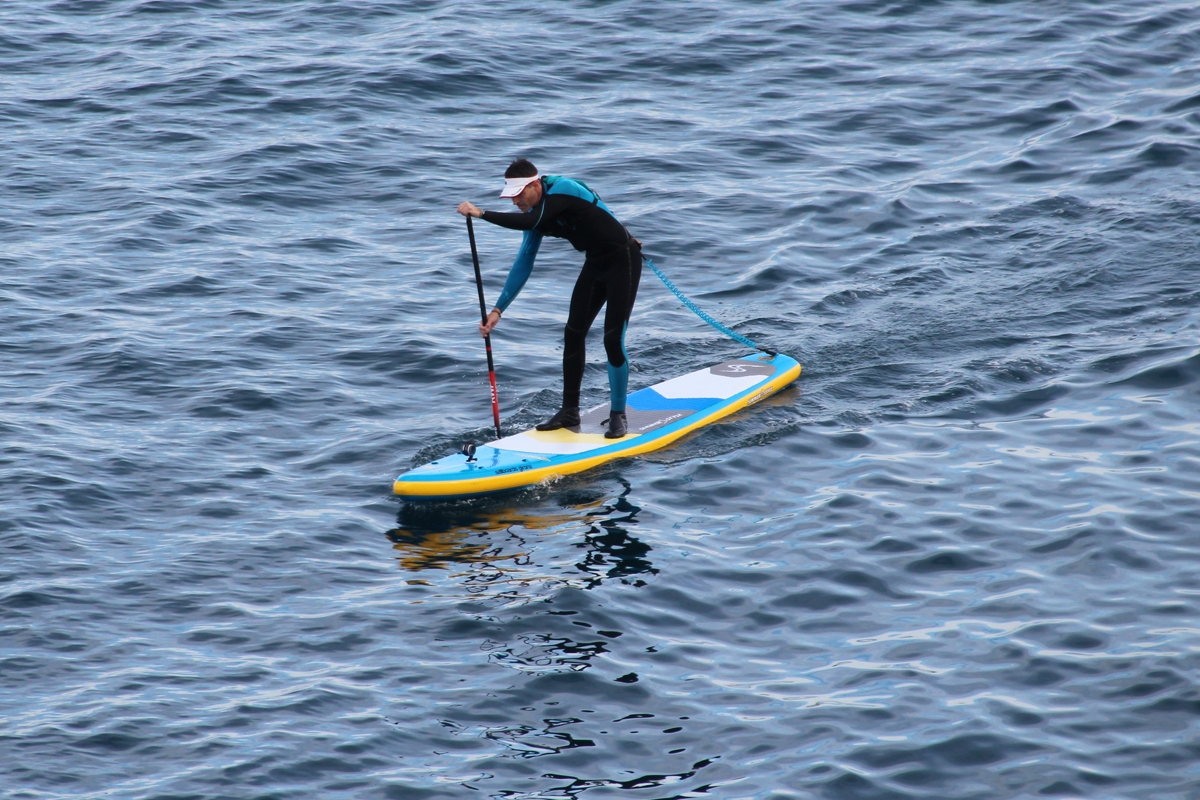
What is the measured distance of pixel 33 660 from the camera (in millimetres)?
7996

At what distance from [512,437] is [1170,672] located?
5.37 metres

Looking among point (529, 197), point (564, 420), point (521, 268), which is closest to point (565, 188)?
point (529, 197)

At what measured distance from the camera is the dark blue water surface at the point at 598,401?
7441 mm

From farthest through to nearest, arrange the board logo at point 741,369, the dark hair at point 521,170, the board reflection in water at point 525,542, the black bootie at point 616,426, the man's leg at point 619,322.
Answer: the board logo at point 741,369
the black bootie at point 616,426
the man's leg at point 619,322
the dark hair at point 521,170
the board reflection in water at point 525,542

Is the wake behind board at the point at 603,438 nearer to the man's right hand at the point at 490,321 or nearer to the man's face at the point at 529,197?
the man's right hand at the point at 490,321

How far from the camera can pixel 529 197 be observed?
33.8 feet

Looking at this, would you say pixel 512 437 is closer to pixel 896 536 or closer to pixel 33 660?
pixel 896 536

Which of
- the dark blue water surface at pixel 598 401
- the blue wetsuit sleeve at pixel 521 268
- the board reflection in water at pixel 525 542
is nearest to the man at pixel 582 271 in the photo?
the blue wetsuit sleeve at pixel 521 268

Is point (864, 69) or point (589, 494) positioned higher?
point (864, 69)

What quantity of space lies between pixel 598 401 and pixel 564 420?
45.9 inches

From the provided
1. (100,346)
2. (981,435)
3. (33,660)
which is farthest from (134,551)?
(981,435)

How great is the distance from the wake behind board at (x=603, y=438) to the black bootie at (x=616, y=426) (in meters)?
0.05

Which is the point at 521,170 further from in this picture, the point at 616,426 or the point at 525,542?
the point at 525,542

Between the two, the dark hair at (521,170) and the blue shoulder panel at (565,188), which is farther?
the blue shoulder panel at (565,188)
